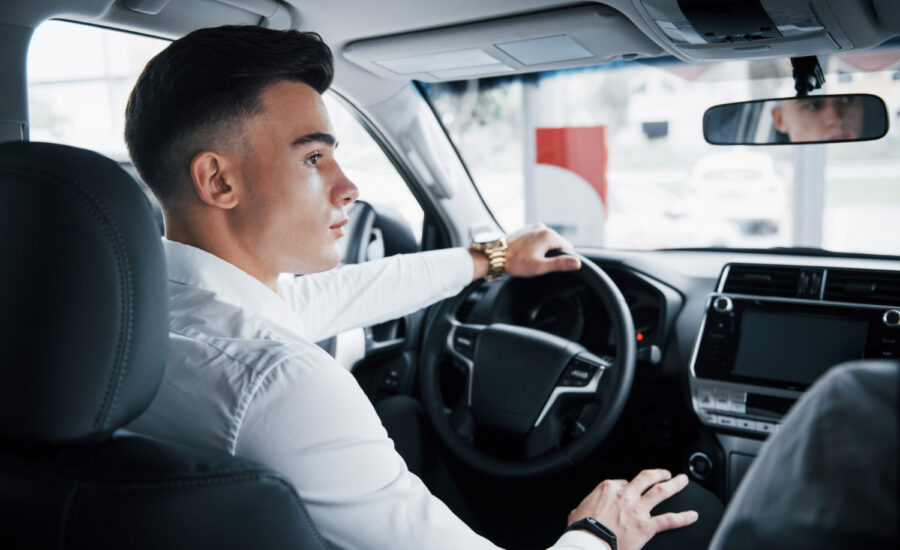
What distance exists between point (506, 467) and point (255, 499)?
124cm

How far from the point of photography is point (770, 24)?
1.77 m

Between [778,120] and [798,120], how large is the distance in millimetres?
59

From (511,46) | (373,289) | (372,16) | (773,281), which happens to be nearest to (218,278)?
(373,289)

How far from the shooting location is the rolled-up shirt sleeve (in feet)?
6.84

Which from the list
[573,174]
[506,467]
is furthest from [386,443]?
[573,174]

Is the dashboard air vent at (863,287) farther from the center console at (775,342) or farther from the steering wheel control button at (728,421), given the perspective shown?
the steering wheel control button at (728,421)

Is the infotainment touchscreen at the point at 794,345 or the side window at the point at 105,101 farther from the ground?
the side window at the point at 105,101

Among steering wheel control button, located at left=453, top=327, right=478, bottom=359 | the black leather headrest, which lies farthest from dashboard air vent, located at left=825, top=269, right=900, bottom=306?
the black leather headrest

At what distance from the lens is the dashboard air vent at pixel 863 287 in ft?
6.64

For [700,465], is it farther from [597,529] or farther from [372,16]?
[372,16]

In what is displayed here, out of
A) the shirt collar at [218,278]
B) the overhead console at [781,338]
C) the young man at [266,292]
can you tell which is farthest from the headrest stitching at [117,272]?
the overhead console at [781,338]

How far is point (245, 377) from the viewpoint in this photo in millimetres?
1088

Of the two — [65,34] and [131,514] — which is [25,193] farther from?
[65,34]

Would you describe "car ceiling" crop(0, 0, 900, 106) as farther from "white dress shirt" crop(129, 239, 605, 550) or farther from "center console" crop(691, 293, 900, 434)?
"white dress shirt" crop(129, 239, 605, 550)
